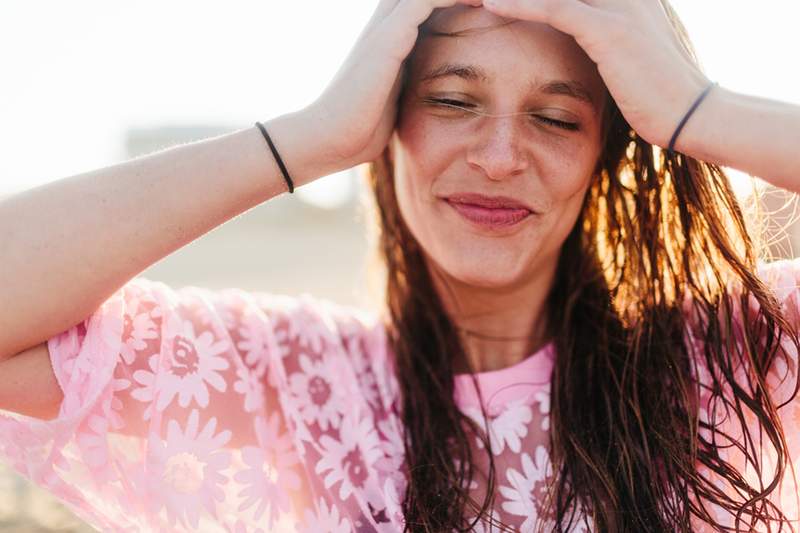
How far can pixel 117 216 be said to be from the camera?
1801mm

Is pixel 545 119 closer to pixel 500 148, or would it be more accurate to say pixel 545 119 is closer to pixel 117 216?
pixel 500 148

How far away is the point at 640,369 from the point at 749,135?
2.31ft

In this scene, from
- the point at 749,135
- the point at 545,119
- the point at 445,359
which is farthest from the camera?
the point at 445,359

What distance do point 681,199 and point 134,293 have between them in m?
1.46

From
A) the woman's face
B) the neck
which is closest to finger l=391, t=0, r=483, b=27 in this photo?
the woman's face

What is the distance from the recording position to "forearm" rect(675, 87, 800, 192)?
5.66ft

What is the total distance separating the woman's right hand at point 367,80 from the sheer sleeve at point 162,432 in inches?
24.8

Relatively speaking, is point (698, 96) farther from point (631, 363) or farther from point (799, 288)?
point (631, 363)

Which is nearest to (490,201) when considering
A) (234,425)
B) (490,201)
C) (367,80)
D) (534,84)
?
(490,201)

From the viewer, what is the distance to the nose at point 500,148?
2037 millimetres

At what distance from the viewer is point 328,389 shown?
7.55 ft

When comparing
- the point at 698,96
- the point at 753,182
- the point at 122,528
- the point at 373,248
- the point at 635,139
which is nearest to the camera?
the point at 698,96

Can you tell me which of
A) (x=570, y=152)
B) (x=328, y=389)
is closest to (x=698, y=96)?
(x=570, y=152)

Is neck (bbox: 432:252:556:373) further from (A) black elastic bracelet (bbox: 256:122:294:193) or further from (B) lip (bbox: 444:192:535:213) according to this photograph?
(A) black elastic bracelet (bbox: 256:122:294:193)
